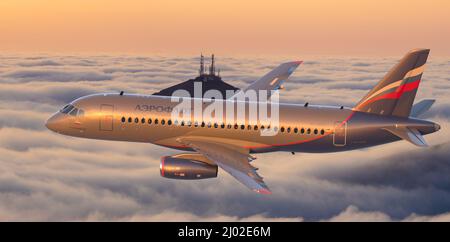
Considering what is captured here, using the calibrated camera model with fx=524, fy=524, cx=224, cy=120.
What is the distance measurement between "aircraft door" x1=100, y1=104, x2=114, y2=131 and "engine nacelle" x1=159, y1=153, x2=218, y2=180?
22.7ft

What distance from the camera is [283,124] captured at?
45188 mm

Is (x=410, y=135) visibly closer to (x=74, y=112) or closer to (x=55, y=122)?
(x=74, y=112)

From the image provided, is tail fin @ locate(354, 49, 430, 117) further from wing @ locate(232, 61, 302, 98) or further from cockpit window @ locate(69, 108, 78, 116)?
cockpit window @ locate(69, 108, 78, 116)

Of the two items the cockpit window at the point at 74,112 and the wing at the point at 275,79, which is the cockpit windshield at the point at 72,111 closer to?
the cockpit window at the point at 74,112

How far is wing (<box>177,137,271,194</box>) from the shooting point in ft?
122

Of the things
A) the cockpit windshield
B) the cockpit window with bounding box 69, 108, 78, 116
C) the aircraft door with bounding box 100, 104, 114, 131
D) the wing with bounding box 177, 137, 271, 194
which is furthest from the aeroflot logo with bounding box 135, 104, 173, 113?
the cockpit window with bounding box 69, 108, 78, 116

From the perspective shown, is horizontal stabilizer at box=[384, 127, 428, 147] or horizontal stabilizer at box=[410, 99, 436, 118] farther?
horizontal stabilizer at box=[410, 99, 436, 118]

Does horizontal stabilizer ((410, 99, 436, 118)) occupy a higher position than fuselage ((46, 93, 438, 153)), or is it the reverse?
horizontal stabilizer ((410, 99, 436, 118))

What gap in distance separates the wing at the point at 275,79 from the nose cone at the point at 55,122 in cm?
1883

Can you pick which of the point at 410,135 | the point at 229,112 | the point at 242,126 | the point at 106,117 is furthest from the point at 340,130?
the point at 106,117

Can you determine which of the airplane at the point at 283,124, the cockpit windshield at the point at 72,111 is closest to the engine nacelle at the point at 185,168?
the airplane at the point at 283,124

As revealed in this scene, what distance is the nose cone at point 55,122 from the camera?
1845 inches

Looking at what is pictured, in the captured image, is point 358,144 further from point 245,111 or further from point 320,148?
point 245,111

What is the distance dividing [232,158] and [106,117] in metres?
11.8
